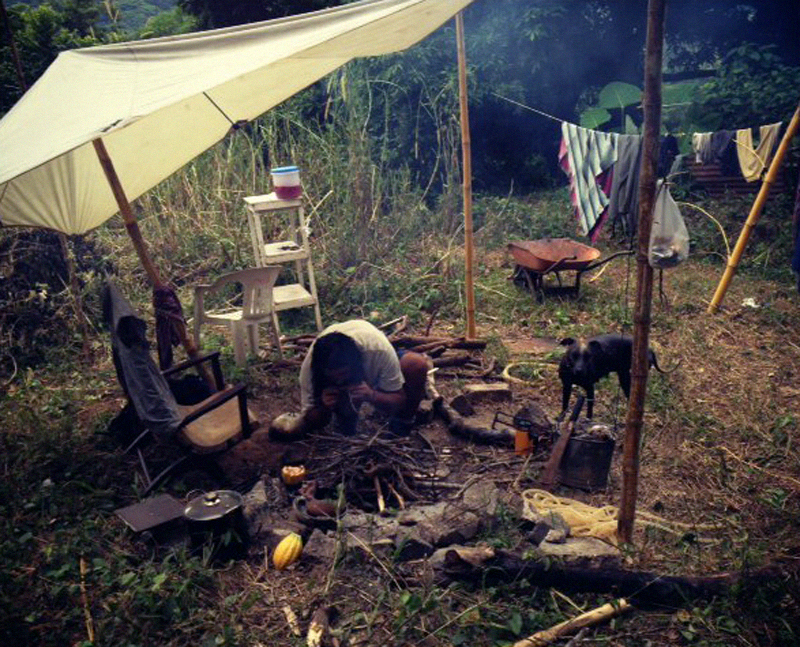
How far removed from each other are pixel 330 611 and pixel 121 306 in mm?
2397

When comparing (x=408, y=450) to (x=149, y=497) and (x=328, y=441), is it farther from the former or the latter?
(x=149, y=497)

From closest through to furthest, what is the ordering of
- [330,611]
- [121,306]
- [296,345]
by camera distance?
[330,611] < [121,306] < [296,345]

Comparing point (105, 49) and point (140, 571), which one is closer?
point (140, 571)

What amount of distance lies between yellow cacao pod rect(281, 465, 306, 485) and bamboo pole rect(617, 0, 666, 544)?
2.10m

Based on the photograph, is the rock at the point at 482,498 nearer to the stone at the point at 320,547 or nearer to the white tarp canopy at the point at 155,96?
the stone at the point at 320,547

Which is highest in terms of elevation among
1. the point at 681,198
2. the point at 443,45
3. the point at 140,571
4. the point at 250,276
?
the point at 443,45

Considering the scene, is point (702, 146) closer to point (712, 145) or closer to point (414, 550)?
point (712, 145)

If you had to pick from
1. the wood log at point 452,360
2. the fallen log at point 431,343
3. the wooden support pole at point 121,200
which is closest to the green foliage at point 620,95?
the fallen log at point 431,343

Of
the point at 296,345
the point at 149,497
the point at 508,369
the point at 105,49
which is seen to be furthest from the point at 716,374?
the point at 105,49

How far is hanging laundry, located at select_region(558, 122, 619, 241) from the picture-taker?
8.95m

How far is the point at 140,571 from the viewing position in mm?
3828

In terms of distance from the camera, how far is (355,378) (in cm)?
506

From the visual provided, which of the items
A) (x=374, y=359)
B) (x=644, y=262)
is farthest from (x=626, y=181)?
(x=644, y=262)

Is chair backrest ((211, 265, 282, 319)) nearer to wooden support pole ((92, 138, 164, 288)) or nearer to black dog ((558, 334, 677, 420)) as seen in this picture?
wooden support pole ((92, 138, 164, 288))
